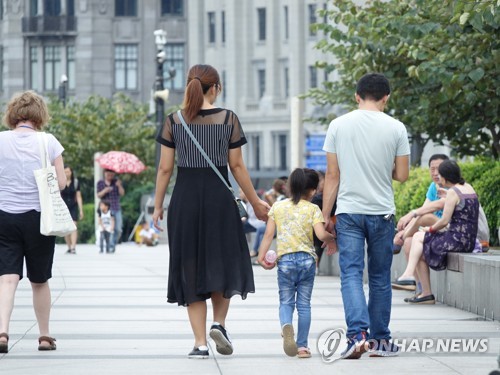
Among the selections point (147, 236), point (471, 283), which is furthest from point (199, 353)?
point (147, 236)

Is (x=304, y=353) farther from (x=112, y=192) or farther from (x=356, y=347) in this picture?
(x=112, y=192)

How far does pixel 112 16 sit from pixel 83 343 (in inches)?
2918

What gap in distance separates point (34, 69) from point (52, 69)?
119 centimetres

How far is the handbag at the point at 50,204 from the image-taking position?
10.7m

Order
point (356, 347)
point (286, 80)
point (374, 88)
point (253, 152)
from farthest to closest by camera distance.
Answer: point (253, 152), point (286, 80), point (374, 88), point (356, 347)

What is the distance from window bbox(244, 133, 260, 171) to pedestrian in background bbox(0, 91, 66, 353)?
7180cm

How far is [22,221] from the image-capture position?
1081cm

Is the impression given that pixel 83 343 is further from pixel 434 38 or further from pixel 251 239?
pixel 251 239

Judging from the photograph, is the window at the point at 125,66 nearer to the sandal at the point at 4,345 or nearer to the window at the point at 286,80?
the window at the point at 286,80

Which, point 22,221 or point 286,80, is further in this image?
point 286,80

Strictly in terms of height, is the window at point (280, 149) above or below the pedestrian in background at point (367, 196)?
above

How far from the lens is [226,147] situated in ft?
34.4

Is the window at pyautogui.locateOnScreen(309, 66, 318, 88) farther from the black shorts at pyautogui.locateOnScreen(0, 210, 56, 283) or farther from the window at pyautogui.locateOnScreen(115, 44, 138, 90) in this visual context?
the black shorts at pyautogui.locateOnScreen(0, 210, 56, 283)

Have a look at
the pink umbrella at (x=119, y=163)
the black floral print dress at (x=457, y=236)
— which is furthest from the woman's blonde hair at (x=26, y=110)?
the pink umbrella at (x=119, y=163)
